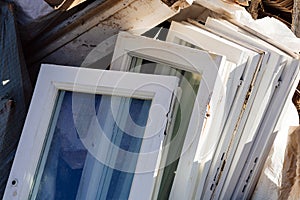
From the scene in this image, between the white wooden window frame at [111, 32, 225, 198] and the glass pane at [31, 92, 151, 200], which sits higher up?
the white wooden window frame at [111, 32, 225, 198]

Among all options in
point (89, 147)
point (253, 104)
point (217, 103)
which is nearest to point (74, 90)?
point (89, 147)

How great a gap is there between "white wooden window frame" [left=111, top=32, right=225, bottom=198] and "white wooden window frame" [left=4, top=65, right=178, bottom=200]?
117 millimetres

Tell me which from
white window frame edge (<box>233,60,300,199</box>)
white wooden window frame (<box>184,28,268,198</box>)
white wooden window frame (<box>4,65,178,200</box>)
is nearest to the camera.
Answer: white wooden window frame (<box>4,65,178,200</box>)

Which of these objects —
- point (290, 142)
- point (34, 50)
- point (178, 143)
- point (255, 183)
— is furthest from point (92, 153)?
point (290, 142)

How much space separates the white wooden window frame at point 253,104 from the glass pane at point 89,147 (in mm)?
409

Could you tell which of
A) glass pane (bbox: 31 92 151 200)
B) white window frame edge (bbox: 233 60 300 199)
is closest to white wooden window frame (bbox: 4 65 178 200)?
glass pane (bbox: 31 92 151 200)

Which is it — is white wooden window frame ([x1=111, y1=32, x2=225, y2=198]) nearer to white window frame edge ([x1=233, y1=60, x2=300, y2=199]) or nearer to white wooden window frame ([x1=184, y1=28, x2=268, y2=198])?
white wooden window frame ([x1=184, y1=28, x2=268, y2=198])

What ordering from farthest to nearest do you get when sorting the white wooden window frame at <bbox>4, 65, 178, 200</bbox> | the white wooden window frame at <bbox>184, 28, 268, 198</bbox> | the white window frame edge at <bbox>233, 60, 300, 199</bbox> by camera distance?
the white window frame edge at <bbox>233, 60, 300, 199</bbox> < the white wooden window frame at <bbox>184, 28, 268, 198</bbox> < the white wooden window frame at <bbox>4, 65, 178, 200</bbox>

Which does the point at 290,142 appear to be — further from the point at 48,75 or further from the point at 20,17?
the point at 20,17

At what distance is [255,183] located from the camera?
6.89ft

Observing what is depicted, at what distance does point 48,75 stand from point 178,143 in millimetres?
519

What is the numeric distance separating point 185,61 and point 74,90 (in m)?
0.41

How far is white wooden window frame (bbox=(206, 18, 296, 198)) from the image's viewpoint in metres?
1.88

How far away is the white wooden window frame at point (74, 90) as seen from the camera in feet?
5.58
